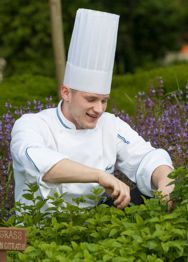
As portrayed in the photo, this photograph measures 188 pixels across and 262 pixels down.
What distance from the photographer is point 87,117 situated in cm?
476

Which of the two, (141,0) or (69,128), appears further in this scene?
(141,0)

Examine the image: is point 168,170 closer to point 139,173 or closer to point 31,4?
point 139,173

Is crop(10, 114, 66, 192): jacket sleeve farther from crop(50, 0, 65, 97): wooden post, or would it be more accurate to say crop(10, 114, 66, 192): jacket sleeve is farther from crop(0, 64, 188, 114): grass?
crop(50, 0, 65, 97): wooden post

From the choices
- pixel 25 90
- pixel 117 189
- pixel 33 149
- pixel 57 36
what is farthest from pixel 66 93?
pixel 25 90

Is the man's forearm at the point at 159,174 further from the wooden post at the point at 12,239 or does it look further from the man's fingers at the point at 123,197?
the wooden post at the point at 12,239

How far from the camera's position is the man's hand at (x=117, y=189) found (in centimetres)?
424

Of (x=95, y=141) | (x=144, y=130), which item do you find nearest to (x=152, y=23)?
(x=144, y=130)

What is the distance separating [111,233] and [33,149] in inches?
33.7

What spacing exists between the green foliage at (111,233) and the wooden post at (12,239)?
2.2 inches

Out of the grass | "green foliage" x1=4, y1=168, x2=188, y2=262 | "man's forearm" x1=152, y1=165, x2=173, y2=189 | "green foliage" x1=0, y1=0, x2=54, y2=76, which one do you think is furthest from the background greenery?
"green foliage" x1=4, y1=168, x2=188, y2=262

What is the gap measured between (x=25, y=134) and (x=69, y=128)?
286 millimetres

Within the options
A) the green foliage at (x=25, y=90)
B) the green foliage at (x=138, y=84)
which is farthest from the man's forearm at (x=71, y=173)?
the green foliage at (x=138, y=84)

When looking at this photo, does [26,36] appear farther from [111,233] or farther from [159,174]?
[111,233]

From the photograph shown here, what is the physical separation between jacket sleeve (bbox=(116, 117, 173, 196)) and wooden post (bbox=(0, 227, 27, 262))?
3.97ft
